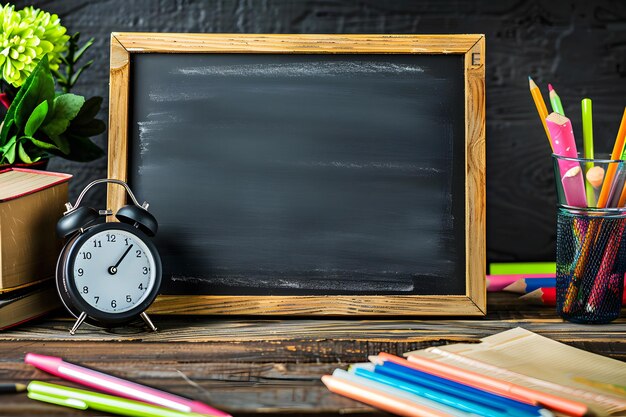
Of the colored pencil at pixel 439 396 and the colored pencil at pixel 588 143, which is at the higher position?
the colored pencil at pixel 588 143

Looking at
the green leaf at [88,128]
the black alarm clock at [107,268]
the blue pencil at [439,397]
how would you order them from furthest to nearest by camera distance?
the green leaf at [88,128]
the black alarm clock at [107,268]
the blue pencil at [439,397]

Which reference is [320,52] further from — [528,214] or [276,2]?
[528,214]

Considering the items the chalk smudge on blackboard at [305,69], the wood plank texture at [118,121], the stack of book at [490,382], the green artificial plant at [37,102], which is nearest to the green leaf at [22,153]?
the green artificial plant at [37,102]

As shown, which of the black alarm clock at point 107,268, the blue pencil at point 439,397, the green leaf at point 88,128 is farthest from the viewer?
the green leaf at point 88,128

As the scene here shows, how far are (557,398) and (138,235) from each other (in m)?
0.52

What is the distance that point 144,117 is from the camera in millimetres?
1002

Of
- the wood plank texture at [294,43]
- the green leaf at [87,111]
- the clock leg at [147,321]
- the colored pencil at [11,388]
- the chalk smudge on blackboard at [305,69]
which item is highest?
the wood plank texture at [294,43]

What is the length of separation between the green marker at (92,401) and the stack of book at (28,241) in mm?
233

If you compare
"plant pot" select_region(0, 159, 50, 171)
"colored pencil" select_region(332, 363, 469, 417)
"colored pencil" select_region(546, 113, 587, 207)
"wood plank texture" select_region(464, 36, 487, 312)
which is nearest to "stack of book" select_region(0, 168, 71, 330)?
"plant pot" select_region(0, 159, 50, 171)

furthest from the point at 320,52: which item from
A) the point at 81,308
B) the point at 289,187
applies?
the point at 81,308

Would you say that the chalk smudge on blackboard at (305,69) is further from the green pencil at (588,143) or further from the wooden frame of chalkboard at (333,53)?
the green pencil at (588,143)

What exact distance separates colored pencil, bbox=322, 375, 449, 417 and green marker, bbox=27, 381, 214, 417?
0.14 meters

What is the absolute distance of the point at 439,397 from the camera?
67 centimetres

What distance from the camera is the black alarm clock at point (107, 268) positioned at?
2.93 ft
